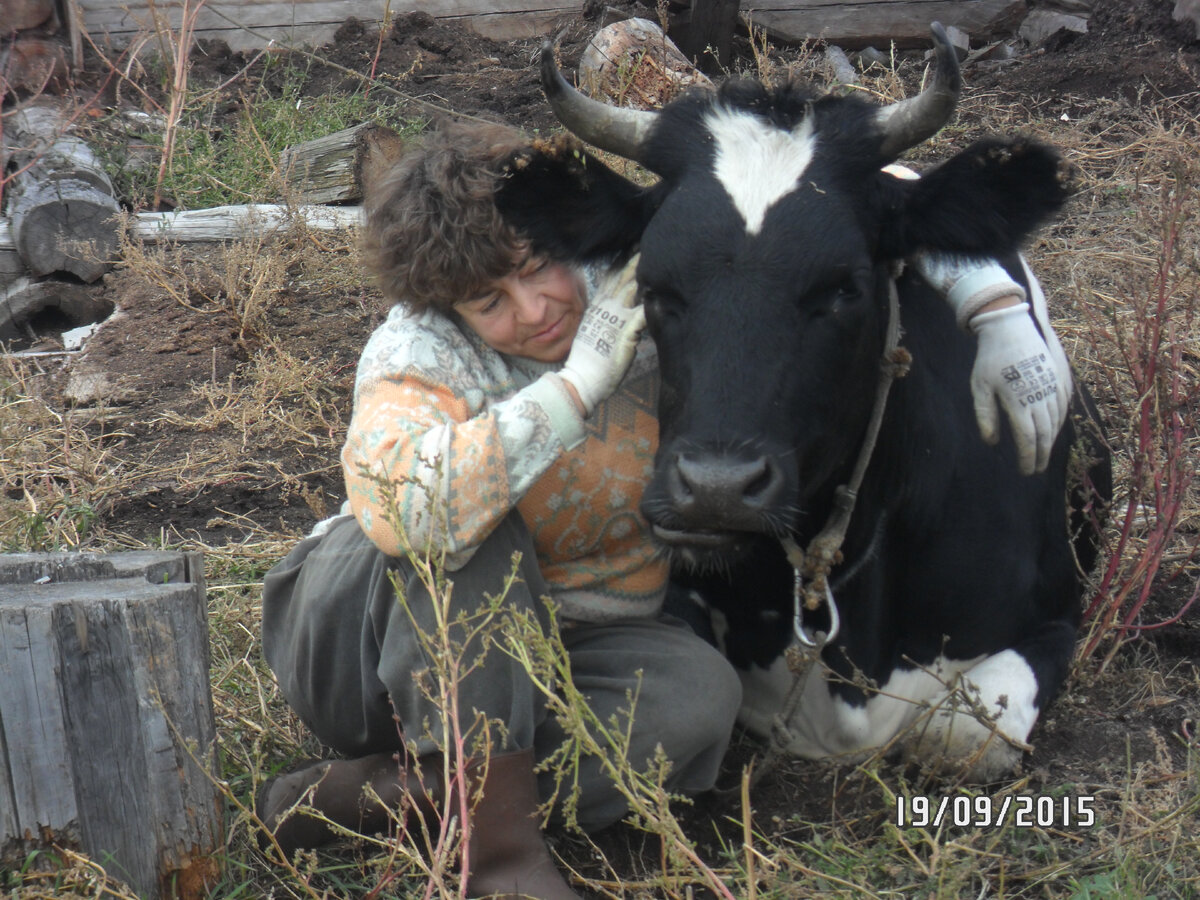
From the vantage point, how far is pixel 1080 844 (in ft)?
8.90

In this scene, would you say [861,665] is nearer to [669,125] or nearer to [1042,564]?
[1042,564]

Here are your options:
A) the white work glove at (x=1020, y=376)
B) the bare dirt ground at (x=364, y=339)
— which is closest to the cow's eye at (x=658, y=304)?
the white work glove at (x=1020, y=376)

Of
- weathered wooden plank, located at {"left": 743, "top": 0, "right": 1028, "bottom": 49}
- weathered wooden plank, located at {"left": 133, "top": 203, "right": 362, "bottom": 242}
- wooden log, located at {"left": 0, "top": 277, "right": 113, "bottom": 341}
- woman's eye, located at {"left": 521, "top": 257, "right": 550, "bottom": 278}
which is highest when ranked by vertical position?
woman's eye, located at {"left": 521, "top": 257, "right": 550, "bottom": 278}

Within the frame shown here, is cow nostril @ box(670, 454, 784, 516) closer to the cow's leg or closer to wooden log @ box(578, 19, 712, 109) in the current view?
the cow's leg

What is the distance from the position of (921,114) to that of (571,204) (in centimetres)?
67

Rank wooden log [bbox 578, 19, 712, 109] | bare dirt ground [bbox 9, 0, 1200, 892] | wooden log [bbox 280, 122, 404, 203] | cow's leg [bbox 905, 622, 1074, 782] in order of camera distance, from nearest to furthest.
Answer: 1. cow's leg [bbox 905, 622, 1074, 782]
2. bare dirt ground [bbox 9, 0, 1200, 892]
3. wooden log [bbox 280, 122, 404, 203]
4. wooden log [bbox 578, 19, 712, 109]

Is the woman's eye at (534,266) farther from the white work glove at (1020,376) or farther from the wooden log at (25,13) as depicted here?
the wooden log at (25,13)

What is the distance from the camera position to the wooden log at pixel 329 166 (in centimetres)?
657

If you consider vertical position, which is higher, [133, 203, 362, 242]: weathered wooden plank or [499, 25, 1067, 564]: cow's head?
[499, 25, 1067, 564]: cow's head

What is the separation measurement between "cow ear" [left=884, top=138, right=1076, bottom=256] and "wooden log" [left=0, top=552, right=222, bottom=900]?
1.50m

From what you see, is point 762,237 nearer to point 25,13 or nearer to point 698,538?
point 698,538

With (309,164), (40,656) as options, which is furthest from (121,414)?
(40,656)

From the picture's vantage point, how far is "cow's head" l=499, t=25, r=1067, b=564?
2316 millimetres

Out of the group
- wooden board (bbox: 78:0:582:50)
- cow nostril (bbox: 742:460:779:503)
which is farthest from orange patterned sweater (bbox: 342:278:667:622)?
wooden board (bbox: 78:0:582:50)
